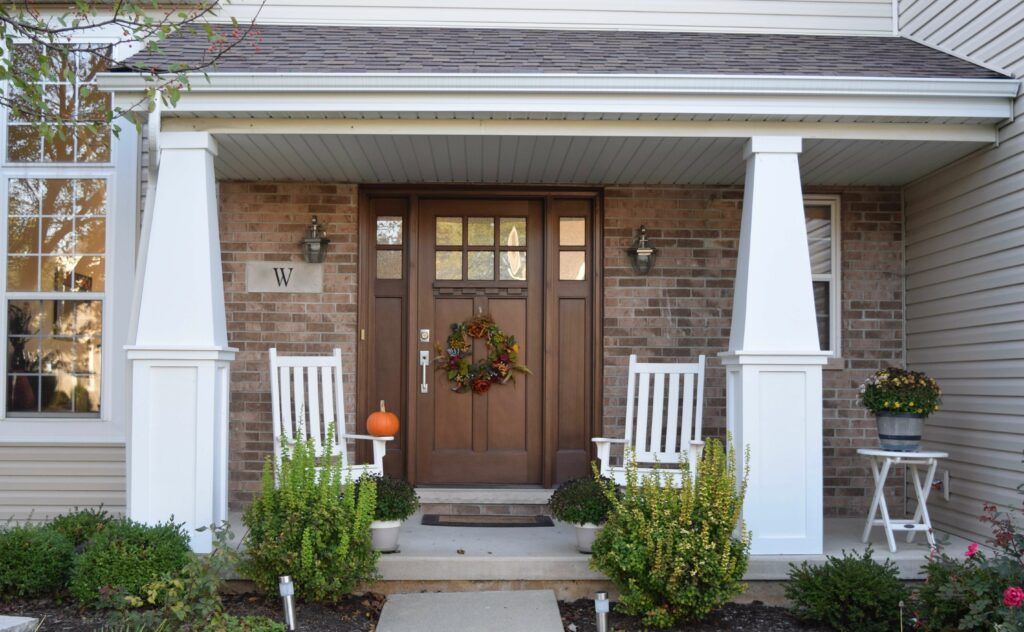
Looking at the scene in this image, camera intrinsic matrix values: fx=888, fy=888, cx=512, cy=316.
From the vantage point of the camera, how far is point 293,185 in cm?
608

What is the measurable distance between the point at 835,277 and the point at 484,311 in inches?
96.2

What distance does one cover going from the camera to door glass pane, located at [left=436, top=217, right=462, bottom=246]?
6258 mm

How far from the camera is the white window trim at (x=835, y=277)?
6102 millimetres

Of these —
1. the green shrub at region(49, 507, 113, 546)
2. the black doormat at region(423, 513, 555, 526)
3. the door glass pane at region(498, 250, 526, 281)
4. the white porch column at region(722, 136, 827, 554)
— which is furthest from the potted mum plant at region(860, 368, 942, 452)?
the green shrub at region(49, 507, 113, 546)

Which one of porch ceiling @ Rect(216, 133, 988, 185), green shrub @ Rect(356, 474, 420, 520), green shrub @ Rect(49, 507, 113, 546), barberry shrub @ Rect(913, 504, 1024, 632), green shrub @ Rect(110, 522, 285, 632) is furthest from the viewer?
porch ceiling @ Rect(216, 133, 988, 185)

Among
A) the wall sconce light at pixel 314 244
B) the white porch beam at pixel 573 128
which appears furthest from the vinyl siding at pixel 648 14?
the white porch beam at pixel 573 128

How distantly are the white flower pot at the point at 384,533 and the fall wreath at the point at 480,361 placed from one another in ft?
5.28

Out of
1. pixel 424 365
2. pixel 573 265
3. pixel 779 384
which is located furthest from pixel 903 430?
pixel 424 365

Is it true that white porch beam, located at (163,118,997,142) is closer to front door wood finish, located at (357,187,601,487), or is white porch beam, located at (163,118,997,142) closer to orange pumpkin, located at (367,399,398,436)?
front door wood finish, located at (357,187,601,487)

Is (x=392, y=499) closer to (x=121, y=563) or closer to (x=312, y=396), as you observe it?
(x=312, y=396)

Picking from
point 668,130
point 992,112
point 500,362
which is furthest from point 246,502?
point 992,112

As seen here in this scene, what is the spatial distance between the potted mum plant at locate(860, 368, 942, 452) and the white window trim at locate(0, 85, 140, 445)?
4.56 meters

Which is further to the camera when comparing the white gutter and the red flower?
the white gutter

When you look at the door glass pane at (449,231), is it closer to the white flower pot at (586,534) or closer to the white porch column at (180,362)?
the white porch column at (180,362)
